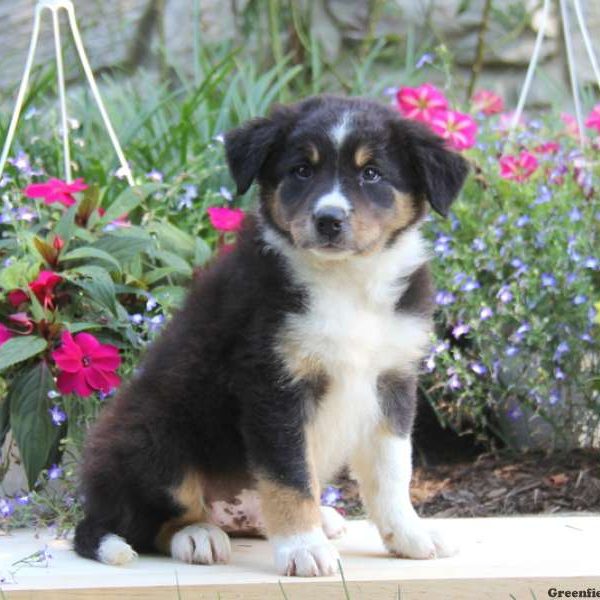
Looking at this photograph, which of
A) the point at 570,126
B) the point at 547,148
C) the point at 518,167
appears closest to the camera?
the point at 518,167

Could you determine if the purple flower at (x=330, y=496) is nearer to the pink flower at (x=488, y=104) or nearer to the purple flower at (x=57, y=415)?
the purple flower at (x=57, y=415)

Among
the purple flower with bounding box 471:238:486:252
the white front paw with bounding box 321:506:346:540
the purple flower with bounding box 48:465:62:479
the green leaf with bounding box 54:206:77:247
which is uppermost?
the green leaf with bounding box 54:206:77:247

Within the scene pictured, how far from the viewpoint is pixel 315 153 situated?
3.78 meters

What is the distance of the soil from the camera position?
5.19m

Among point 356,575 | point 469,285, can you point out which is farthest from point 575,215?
point 356,575

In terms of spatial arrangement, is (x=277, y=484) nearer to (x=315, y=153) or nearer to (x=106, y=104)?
(x=315, y=153)

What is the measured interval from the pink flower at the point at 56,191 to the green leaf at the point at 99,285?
0.51 m

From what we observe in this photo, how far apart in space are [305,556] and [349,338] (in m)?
0.65

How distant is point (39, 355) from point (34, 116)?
2.15 m

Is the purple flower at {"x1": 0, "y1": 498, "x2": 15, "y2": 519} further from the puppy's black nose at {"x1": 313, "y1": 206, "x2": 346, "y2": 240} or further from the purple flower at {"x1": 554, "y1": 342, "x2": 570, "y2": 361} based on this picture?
the purple flower at {"x1": 554, "y1": 342, "x2": 570, "y2": 361}

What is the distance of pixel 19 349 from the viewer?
466 centimetres

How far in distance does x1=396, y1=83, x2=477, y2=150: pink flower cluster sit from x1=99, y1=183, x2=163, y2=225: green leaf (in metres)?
1.32

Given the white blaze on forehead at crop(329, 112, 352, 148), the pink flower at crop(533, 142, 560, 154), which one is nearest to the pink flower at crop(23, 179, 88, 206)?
the white blaze on forehead at crop(329, 112, 352, 148)

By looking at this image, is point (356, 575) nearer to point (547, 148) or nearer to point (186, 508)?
point (186, 508)
